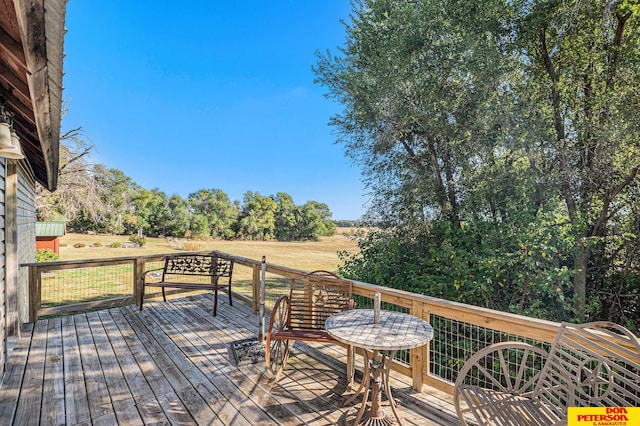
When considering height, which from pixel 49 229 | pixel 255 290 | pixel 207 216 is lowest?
pixel 255 290

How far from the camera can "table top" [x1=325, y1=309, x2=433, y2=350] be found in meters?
1.82

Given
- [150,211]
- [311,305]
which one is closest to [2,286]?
[311,305]

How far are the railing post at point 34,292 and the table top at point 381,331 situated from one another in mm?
4290

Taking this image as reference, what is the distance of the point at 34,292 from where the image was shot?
402 cm

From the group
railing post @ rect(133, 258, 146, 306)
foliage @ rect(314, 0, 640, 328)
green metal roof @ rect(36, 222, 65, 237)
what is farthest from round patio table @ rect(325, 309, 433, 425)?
green metal roof @ rect(36, 222, 65, 237)

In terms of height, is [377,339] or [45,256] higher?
[377,339]

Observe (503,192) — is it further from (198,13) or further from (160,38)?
(160,38)

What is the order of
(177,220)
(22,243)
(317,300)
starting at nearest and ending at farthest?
(317,300), (22,243), (177,220)

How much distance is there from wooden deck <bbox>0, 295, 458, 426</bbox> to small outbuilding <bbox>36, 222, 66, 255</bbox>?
7.60 metres

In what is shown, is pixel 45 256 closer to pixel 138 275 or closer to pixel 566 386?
pixel 138 275

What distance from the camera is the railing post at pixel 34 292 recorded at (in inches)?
156

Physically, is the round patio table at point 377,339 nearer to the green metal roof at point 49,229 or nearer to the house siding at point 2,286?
the house siding at point 2,286

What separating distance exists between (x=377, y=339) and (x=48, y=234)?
39.3 ft

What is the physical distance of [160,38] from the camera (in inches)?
490
